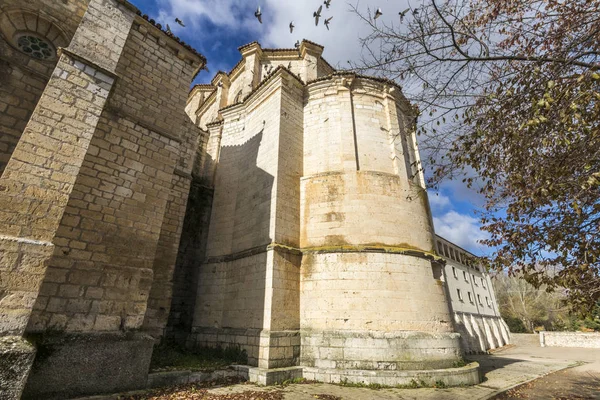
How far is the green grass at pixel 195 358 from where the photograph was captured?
710cm

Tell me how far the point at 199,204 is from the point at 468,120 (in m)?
10.3

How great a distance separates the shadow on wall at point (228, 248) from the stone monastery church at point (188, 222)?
0.21 feet

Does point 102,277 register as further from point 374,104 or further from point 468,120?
point 374,104

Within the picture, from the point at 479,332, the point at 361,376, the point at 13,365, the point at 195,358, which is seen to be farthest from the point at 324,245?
the point at 479,332

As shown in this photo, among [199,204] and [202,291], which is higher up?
[199,204]

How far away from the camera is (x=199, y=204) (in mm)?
11922

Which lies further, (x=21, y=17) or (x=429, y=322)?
(x=429, y=322)

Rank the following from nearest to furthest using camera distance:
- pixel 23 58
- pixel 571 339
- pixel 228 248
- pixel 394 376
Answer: pixel 23 58 → pixel 394 376 → pixel 228 248 → pixel 571 339

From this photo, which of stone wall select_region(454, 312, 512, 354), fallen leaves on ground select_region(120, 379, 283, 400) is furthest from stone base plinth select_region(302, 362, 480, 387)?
stone wall select_region(454, 312, 512, 354)

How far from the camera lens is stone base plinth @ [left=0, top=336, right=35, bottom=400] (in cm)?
376

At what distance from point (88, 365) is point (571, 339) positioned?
34878mm

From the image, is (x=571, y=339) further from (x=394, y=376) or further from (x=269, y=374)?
(x=269, y=374)

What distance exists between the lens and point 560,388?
8.23 meters

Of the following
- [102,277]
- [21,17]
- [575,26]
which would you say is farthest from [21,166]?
[575,26]
